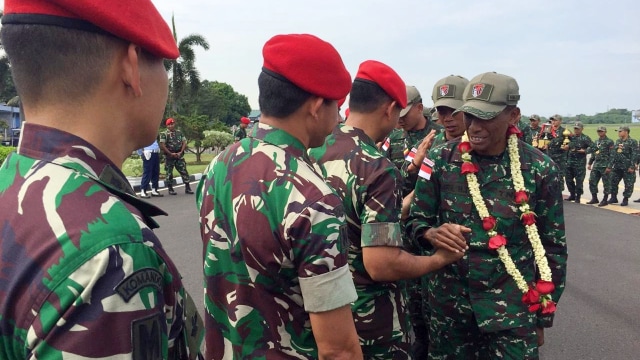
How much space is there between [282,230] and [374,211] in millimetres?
682

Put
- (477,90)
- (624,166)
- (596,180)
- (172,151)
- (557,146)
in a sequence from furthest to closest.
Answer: (557,146)
(172,151)
(596,180)
(624,166)
(477,90)

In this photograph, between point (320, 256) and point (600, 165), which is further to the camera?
point (600, 165)

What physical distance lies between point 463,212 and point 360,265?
2.51 feet

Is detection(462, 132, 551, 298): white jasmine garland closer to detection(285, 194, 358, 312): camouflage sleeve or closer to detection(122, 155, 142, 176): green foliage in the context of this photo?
detection(285, 194, 358, 312): camouflage sleeve

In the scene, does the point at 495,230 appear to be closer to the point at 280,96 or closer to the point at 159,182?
the point at 280,96

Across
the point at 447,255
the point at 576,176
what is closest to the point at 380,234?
the point at 447,255

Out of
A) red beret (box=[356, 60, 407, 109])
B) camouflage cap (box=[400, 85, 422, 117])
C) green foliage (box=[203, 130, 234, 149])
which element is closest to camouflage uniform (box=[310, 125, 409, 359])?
red beret (box=[356, 60, 407, 109])

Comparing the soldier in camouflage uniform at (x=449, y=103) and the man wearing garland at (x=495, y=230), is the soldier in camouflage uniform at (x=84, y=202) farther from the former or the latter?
the soldier in camouflage uniform at (x=449, y=103)

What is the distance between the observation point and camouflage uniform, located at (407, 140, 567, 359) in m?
2.40

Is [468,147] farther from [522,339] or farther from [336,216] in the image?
[336,216]

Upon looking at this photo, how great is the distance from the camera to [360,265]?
2109 millimetres

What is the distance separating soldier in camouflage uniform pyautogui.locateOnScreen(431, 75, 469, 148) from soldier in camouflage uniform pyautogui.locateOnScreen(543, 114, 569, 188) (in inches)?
370

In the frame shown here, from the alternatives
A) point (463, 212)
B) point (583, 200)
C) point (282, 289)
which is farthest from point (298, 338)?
point (583, 200)

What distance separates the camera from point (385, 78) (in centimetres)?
231
